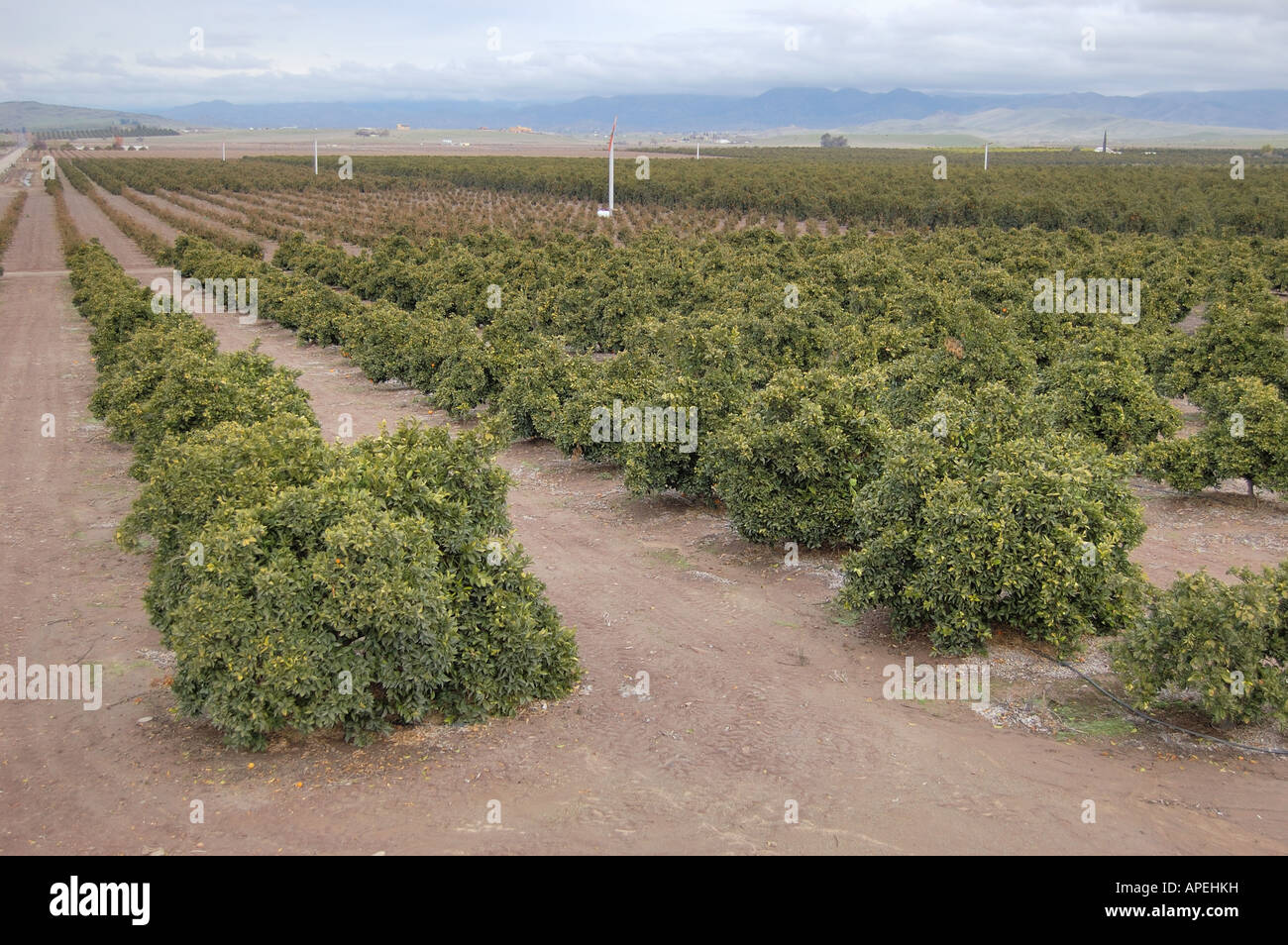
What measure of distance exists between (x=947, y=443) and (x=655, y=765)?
5.62m

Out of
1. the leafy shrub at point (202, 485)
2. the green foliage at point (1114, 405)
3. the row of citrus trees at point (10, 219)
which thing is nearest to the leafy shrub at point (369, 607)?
the leafy shrub at point (202, 485)

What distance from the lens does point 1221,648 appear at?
28.4 ft

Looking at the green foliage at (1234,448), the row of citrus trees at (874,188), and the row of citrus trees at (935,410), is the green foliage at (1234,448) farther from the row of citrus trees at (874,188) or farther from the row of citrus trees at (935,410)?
the row of citrus trees at (874,188)

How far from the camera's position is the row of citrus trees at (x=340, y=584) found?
8492 millimetres

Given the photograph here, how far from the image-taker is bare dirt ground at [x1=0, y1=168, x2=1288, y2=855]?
7801 mm

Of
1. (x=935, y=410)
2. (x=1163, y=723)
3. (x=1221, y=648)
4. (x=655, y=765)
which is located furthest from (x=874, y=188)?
(x=655, y=765)

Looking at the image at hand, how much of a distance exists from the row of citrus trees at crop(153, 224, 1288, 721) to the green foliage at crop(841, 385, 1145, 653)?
0.03 metres

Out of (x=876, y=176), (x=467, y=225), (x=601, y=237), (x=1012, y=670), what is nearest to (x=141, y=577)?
(x=1012, y=670)

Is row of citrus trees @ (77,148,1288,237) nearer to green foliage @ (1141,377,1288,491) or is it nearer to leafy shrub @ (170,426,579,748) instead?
green foliage @ (1141,377,1288,491)

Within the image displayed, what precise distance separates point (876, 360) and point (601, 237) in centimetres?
3293

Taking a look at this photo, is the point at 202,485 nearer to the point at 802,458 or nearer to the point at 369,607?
the point at 369,607

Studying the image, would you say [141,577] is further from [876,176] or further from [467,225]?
[876,176]

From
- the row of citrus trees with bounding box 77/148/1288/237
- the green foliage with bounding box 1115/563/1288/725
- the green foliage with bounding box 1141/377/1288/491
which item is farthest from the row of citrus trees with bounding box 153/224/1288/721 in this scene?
the row of citrus trees with bounding box 77/148/1288/237

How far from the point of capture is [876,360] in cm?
1919
